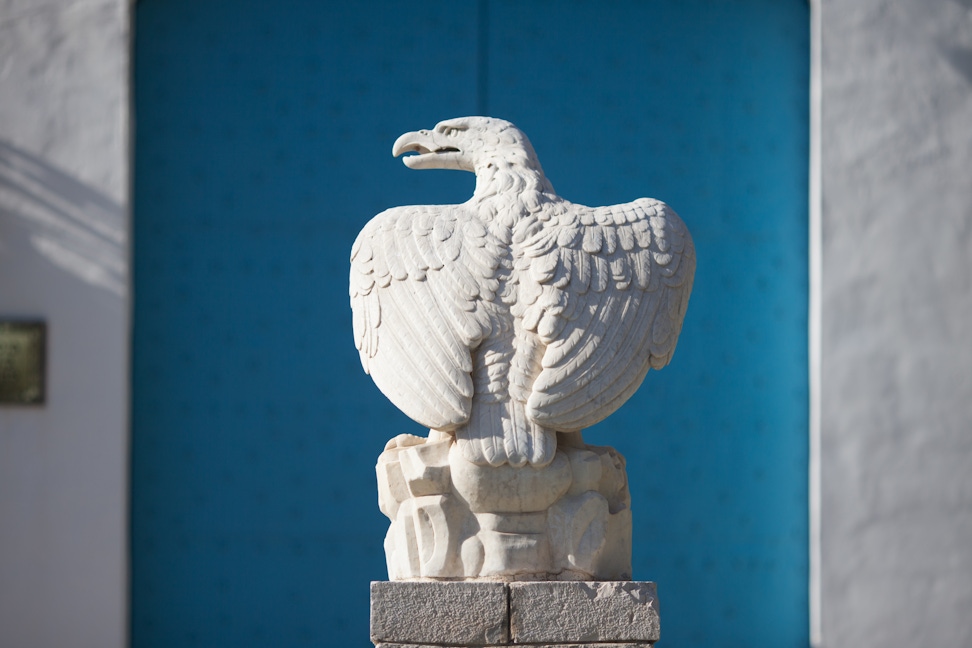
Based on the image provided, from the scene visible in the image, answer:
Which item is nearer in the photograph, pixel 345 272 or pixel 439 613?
pixel 439 613

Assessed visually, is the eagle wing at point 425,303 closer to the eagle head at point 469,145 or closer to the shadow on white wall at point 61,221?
the eagle head at point 469,145

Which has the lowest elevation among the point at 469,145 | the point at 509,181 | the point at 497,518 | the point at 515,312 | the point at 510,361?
the point at 497,518

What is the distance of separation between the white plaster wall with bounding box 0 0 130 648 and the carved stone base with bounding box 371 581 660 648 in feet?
10.9

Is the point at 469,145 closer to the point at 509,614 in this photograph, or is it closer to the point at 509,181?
the point at 509,181

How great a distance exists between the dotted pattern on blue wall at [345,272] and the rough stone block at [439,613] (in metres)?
3.17

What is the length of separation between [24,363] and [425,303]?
3552 mm

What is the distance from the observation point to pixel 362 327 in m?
4.05

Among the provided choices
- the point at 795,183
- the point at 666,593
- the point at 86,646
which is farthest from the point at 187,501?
the point at 795,183

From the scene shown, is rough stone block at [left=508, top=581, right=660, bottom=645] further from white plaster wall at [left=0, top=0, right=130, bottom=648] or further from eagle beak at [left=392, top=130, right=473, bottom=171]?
white plaster wall at [left=0, top=0, right=130, bottom=648]

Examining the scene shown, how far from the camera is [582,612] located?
3861 mm

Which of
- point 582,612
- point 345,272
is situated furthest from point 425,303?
point 345,272

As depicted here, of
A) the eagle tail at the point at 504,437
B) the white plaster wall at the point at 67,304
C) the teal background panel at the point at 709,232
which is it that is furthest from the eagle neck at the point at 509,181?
the white plaster wall at the point at 67,304

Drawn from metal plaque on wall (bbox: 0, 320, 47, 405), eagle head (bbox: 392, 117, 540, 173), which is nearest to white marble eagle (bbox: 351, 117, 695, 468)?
eagle head (bbox: 392, 117, 540, 173)

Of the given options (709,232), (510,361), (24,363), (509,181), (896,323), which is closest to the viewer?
(510,361)
